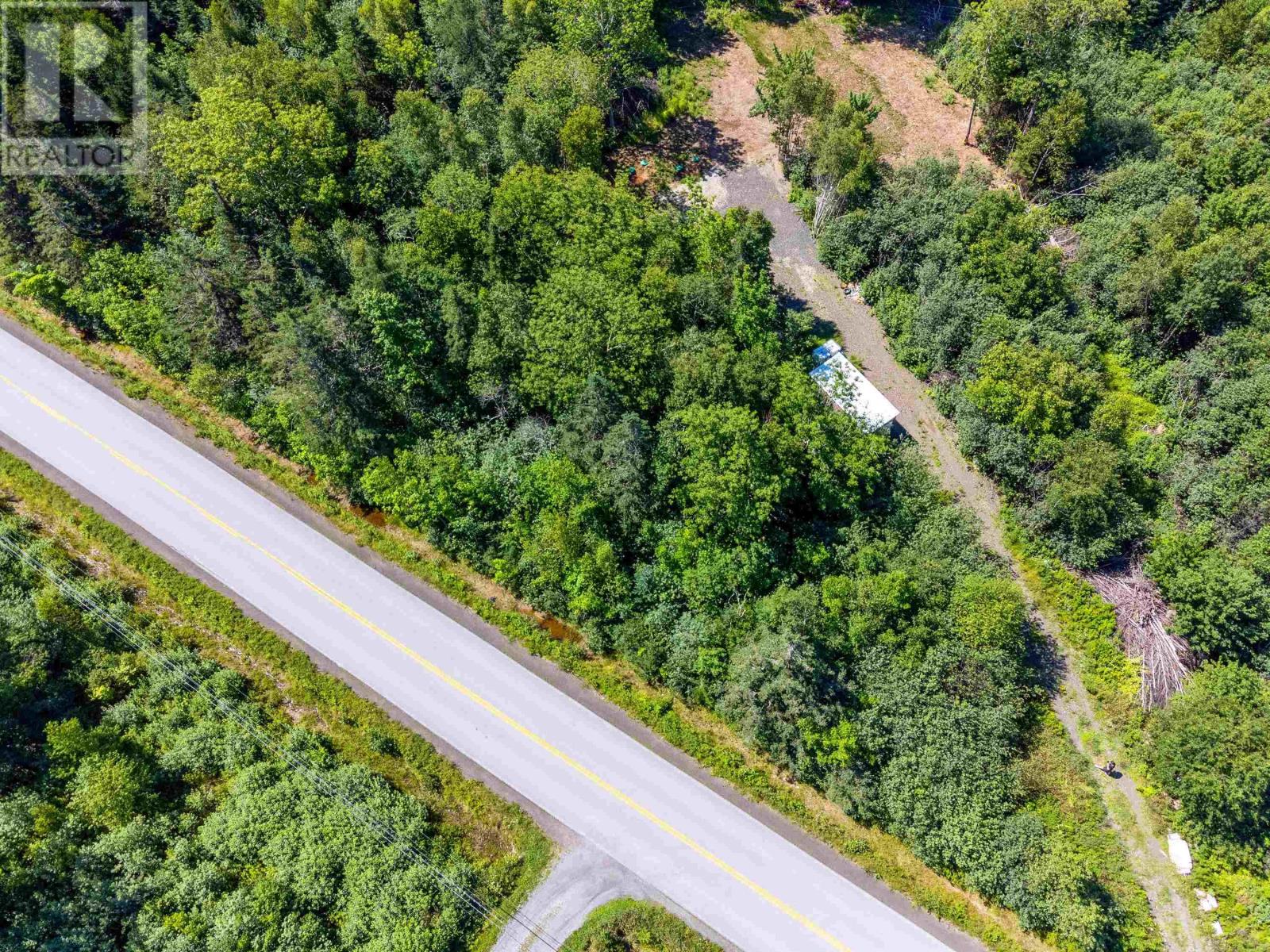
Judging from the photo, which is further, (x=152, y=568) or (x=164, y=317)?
(x=164, y=317)

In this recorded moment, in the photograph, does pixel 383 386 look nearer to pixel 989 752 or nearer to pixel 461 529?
pixel 461 529

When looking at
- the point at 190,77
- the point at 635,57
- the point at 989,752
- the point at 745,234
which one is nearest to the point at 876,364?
the point at 745,234

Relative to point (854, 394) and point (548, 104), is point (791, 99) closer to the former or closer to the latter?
point (548, 104)

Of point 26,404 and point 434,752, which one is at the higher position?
point 26,404

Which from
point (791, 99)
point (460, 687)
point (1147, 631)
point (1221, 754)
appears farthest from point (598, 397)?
point (1221, 754)

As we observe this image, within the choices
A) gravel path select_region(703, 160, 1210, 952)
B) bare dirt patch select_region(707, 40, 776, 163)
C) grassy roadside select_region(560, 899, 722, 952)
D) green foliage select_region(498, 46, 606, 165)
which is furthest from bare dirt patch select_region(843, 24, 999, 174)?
grassy roadside select_region(560, 899, 722, 952)

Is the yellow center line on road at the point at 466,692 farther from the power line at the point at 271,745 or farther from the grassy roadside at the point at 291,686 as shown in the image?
the power line at the point at 271,745
